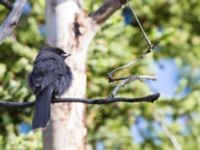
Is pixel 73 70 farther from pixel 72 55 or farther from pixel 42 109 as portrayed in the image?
pixel 42 109

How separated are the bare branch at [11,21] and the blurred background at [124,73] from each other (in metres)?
2.09

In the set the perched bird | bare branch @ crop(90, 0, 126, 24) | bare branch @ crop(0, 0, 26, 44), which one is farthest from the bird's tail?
bare branch @ crop(90, 0, 126, 24)

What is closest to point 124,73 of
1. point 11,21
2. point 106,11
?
point 106,11

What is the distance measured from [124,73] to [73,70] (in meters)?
1.80

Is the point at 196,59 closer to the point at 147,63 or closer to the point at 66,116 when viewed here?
the point at 147,63

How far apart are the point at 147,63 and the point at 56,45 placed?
1.76m

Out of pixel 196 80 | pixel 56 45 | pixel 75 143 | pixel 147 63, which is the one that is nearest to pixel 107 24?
pixel 147 63

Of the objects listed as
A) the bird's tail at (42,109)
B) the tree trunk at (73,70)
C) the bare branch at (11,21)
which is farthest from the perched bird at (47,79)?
the bare branch at (11,21)

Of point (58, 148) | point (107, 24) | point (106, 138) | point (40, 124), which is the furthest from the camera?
point (106, 138)

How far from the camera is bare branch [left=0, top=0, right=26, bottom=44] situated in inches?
175

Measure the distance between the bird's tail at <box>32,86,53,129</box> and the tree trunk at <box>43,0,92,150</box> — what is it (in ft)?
2.28

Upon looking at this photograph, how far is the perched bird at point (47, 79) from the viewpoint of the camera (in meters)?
5.05

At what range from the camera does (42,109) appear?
4.90 metres

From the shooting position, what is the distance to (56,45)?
6203 mm
